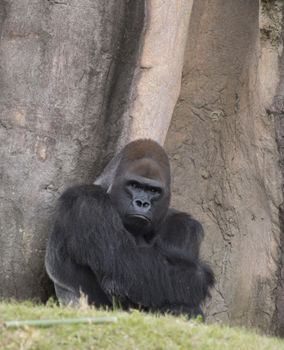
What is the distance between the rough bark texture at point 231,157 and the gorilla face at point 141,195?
4.48 ft

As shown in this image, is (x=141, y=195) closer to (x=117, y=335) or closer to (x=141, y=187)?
(x=141, y=187)

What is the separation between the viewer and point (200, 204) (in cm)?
852

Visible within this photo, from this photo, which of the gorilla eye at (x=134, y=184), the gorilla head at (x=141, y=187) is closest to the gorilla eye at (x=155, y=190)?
the gorilla head at (x=141, y=187)

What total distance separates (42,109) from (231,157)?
193cm

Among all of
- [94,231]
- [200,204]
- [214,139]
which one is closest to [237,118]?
[214,139]

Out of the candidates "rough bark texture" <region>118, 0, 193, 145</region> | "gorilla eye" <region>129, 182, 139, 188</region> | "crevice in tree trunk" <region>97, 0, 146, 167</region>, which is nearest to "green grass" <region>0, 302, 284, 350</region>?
"gorilla eye" <region>129, 182, 139, 188</region>

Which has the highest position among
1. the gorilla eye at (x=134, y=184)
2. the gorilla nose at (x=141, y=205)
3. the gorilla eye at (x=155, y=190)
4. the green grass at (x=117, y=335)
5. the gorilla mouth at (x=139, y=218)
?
the gorilla eye at (x=134, y=184)

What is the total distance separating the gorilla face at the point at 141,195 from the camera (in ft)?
22.4

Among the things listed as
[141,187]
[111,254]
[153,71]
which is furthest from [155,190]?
[153,71]

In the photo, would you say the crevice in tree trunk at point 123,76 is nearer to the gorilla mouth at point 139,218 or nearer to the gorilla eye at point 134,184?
the gorilla eye at point 134,184

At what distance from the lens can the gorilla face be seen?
6824mm

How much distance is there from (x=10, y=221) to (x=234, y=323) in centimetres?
226

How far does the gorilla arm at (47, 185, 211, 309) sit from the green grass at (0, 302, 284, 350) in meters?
1.24

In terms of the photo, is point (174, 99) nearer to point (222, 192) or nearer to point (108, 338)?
point (222, 192)
